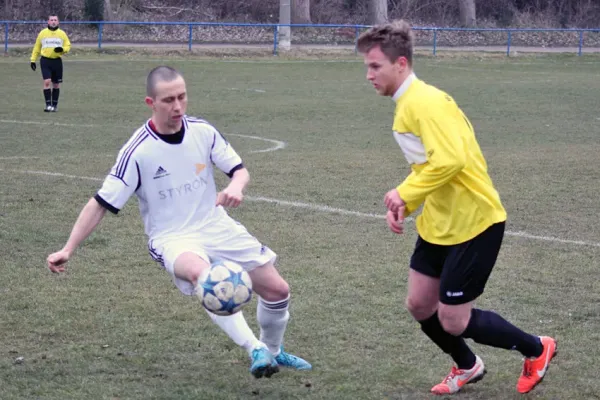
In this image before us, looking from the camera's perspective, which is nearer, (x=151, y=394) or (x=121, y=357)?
(x=151, y=394)

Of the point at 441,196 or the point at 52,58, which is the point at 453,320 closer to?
the point at 441,196

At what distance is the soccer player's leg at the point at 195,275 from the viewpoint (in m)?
4.52

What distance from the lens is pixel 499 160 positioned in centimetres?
1219

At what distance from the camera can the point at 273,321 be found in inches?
195

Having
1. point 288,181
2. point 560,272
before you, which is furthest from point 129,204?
point 560,272

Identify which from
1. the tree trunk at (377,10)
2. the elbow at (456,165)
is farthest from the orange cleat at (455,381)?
the tree trunk at (377,10)

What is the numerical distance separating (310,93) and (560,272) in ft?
50.6

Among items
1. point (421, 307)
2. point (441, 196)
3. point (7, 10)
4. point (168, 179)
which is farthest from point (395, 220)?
point (7, 10)

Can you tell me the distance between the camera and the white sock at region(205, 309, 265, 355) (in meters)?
4.65

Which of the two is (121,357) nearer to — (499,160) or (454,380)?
(454,380)

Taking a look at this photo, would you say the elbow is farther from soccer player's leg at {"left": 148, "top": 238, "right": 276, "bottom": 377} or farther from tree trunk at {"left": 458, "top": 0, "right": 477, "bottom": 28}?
tree trunk at {"left": 458, "top": 0, "right": 477, "bottom": 28}

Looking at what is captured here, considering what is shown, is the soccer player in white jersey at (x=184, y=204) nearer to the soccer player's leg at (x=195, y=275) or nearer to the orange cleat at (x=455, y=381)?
the soccer player's leg at (x=195, y=275)

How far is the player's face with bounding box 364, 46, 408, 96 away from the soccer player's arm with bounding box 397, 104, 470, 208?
25 cm

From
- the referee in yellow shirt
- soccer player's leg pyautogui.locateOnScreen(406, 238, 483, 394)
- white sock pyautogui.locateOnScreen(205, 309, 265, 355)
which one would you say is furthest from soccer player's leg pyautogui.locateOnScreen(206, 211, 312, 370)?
the referee in yellow shirt
